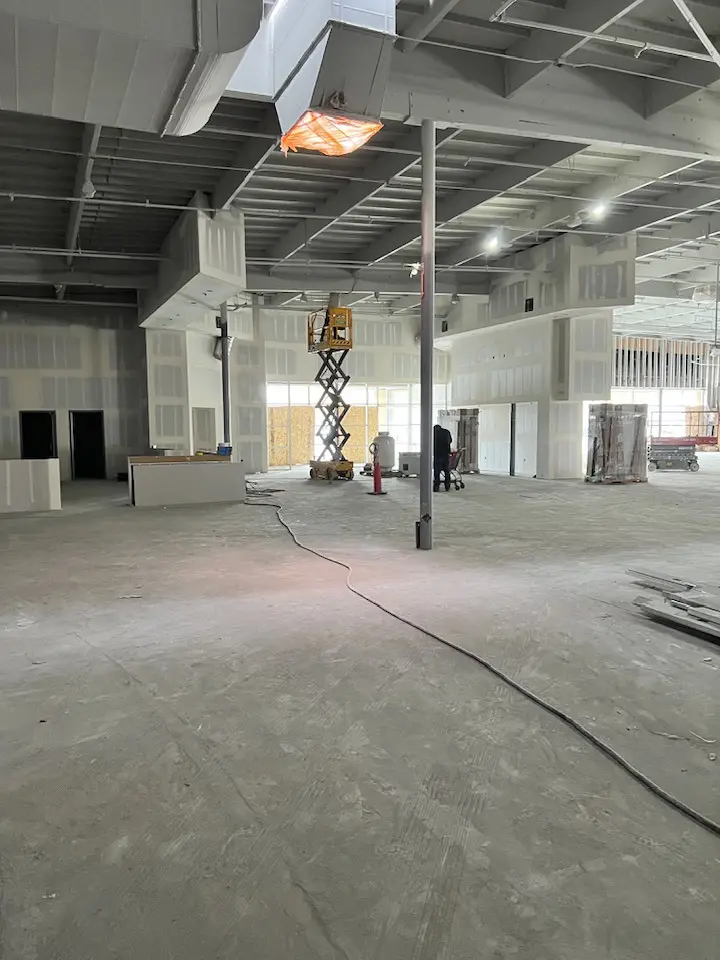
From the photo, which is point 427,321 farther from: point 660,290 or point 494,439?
point 660,290

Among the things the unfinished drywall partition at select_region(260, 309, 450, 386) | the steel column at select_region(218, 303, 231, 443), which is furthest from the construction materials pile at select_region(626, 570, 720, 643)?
the unfinished drywall partition at select_region(260, 309, 450, 386)

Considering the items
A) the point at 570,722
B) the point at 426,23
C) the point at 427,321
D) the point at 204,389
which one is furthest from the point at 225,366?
the point at 570,722

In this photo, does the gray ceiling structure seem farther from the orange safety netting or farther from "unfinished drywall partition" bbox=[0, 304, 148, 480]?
the orange safety netting

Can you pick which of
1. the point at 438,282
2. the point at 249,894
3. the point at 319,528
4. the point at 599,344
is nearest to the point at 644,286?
the point at 599,344

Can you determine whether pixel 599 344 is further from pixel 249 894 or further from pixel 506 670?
pixel 249 894

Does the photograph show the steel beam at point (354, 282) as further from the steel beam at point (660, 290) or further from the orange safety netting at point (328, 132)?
the orange safety netting at point (328, 132)

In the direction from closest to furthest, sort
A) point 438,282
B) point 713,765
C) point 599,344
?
point 713,765 → point 599,344 → point 438,282

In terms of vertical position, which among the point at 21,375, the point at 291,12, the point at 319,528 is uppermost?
the point at 291,12

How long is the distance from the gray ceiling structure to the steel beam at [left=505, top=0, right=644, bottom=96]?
0.06 ft

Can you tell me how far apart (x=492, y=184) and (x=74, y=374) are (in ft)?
46.1

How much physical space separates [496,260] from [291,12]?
1401 cm

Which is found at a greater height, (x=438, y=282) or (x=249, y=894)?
(x=438, y=282)

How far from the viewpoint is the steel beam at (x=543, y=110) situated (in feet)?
26.6

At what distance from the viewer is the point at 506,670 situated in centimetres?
424
